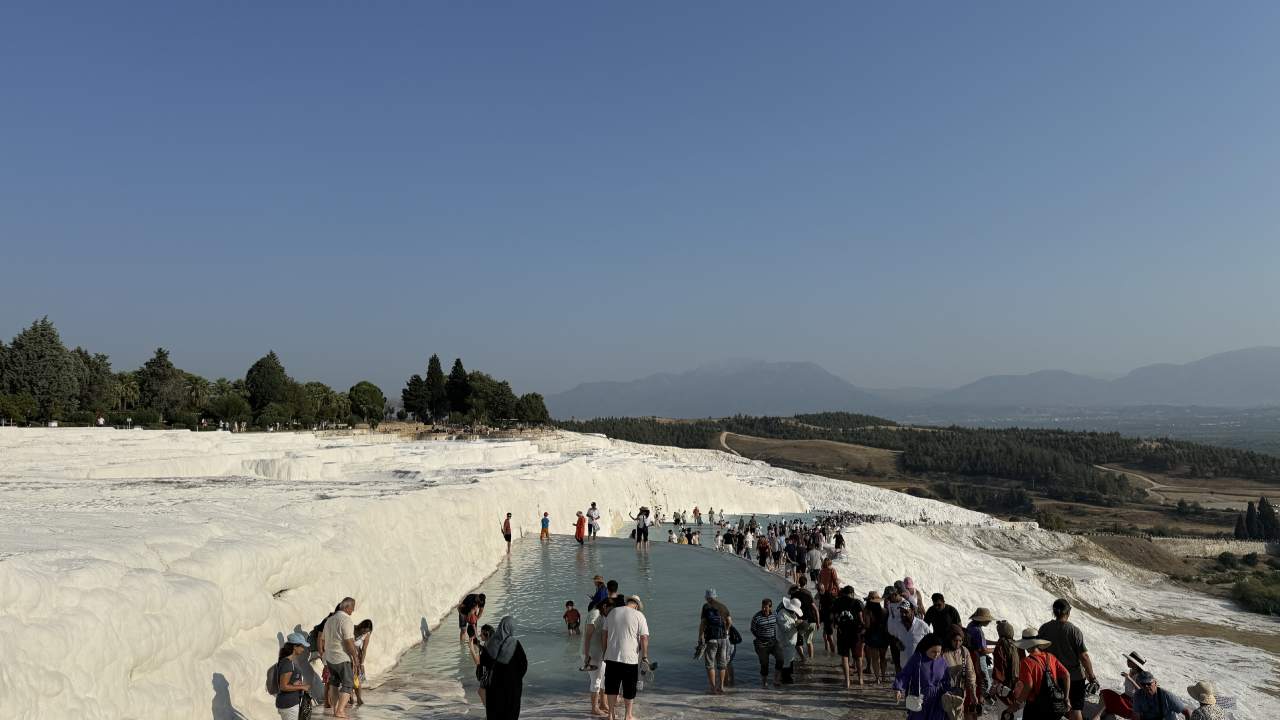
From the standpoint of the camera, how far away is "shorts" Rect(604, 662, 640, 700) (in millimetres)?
8125

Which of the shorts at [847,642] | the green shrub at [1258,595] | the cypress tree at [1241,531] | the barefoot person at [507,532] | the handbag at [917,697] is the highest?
the handbag at [917,697]

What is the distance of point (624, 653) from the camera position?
8.09 meters

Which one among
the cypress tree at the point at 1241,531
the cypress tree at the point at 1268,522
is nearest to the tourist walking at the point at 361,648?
the cypress tree at the point at 1241,531

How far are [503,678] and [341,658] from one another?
2.68 meters

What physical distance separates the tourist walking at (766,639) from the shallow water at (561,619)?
59cm

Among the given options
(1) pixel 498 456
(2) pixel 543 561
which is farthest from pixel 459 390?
(2) pixel 543 561

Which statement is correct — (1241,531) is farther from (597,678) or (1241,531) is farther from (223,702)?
(223,702)

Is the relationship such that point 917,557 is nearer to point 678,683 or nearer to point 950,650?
point 678,683

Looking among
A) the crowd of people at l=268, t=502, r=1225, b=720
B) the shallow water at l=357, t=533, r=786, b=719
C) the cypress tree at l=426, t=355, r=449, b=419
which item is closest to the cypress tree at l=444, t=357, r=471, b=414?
the cypress tree at l=426, t=355, r=449, b=419

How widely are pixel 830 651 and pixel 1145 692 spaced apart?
4443mm

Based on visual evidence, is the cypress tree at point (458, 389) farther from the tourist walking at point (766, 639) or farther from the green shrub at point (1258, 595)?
the tourist walking at point (766, 639)

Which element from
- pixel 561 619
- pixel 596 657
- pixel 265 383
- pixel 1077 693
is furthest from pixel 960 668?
pixel 265 383

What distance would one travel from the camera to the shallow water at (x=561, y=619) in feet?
31.6

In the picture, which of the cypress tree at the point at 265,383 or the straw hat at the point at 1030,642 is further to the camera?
the cypress tree at the point at 265,383
